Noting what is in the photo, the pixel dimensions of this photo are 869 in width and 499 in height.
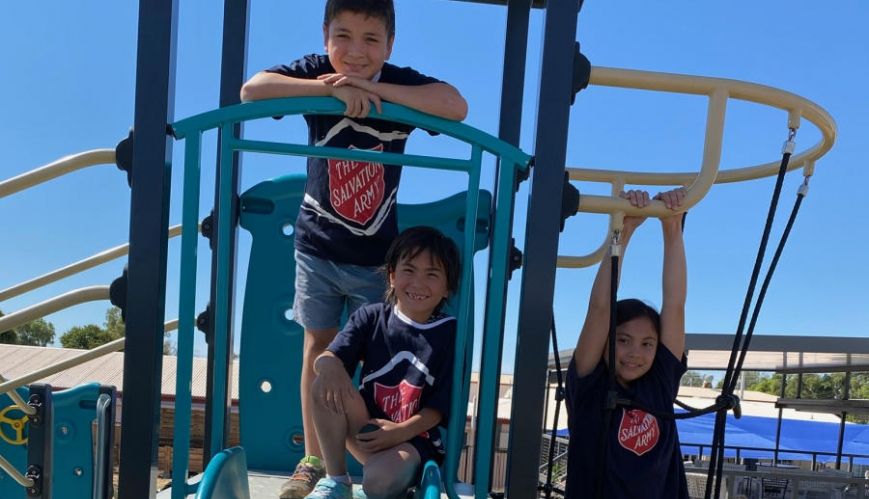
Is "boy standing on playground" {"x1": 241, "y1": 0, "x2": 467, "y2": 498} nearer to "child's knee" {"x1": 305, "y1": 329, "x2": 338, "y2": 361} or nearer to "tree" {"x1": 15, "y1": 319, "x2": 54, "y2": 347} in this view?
"child's knee" {"x1": 305, "y1": 329, "x2": 338, "y2": 361}

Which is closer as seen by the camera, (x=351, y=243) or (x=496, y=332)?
(x=496, y=332)

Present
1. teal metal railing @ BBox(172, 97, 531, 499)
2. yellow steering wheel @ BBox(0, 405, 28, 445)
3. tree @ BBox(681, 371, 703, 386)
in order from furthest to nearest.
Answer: tree @ BBox(681, 371, 703, 386) < yellow steering wheel @ BBox(0, 405, 28, 445) < teal metal railing @ BBox(172, 97, 531, 499)

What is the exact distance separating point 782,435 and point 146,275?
Answer: 13.7 metres

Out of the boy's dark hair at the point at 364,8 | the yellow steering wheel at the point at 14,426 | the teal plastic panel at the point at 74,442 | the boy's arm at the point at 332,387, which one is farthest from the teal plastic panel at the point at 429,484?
the yellow steering wheel at the point at 14,426

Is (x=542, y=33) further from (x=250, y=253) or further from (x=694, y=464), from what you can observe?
(x=694, y=464)

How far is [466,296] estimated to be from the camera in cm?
179

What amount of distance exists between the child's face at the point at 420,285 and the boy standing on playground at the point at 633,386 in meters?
0.44

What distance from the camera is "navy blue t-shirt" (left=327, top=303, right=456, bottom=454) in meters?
1.88

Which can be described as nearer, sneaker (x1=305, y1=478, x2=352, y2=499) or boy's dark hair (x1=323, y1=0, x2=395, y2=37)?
sneaker (x1=305, y1=478, x2=352, y2=499)

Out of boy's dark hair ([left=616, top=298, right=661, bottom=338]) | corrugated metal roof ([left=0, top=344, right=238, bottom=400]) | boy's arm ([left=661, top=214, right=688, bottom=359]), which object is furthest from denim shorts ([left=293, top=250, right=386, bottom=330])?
corrugated metal roof ([left=0, top=344, right=238, bottom=400])

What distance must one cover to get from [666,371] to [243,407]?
55.2 inches

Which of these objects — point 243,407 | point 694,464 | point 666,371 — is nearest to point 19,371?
point 694,464

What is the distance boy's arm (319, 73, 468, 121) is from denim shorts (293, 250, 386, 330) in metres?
0.57

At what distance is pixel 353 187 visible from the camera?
2.12 m
